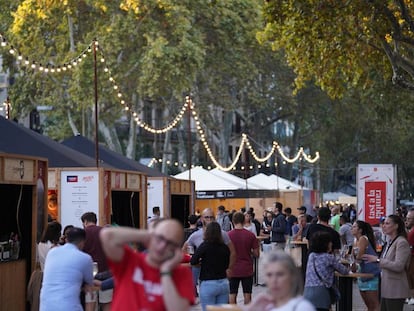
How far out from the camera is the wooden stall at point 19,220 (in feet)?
49.4

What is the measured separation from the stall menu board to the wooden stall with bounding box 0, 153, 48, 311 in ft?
12.8

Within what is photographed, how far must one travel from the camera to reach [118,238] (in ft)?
21.2

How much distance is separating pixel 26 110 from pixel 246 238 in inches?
1374

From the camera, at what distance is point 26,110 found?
49.7 m

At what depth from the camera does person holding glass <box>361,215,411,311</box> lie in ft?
43.7

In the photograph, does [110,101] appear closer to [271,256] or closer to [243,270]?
[243,270]

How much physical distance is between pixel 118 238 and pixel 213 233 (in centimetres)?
723

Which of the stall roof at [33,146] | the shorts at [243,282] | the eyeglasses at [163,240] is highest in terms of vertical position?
the stall roof at [33,146]

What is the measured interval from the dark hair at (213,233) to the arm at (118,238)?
702 cm

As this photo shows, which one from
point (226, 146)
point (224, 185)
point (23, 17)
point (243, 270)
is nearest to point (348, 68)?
point (224, 185)

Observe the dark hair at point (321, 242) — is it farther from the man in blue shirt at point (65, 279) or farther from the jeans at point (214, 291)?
the man in blue shirt at point (65, 279)

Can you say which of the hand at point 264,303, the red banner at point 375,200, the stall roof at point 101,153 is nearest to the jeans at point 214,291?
the hand at point 264,303

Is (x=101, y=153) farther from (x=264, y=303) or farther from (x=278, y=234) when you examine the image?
(x=264, y=303)

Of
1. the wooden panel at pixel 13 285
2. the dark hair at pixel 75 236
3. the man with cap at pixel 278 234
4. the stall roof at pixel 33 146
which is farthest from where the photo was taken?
the man with cap at pixel 278 234
